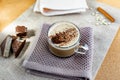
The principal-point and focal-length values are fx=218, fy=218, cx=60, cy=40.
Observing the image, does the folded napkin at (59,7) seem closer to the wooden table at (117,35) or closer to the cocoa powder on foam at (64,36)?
the wooden table at (117,35)

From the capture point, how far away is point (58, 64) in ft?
2.10

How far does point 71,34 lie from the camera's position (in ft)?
2.17

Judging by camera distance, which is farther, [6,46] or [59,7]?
[59,7]

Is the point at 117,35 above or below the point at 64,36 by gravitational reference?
below

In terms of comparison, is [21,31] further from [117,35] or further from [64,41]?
[117,35]

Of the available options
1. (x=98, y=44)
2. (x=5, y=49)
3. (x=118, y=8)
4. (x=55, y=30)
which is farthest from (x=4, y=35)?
(x=118, y=8)

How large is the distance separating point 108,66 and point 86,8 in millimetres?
269

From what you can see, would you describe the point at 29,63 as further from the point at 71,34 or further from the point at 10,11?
the point at 10,11

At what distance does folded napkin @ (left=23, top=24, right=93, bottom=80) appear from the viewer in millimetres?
621

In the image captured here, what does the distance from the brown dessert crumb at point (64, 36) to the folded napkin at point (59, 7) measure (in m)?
0.18

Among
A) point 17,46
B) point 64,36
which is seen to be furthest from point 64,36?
point 17,46

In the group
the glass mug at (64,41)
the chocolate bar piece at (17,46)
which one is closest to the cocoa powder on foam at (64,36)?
the glass mug at (64,41)

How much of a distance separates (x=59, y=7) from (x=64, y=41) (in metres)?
0.24

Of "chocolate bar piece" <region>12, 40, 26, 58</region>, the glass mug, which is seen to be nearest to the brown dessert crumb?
the glass mug
